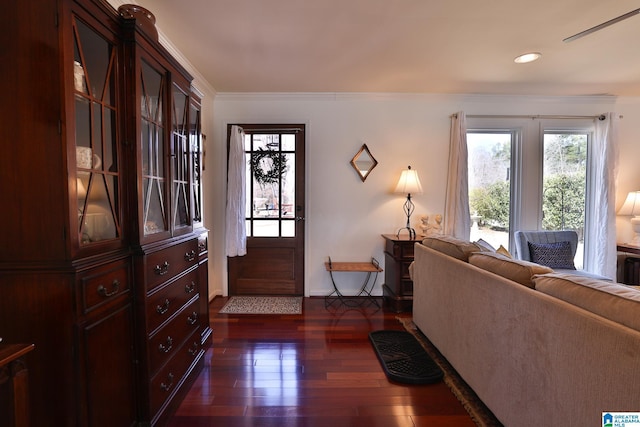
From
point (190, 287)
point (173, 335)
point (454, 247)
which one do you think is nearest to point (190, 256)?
point (190, 287)

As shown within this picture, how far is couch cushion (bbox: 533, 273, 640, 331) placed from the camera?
99 cm

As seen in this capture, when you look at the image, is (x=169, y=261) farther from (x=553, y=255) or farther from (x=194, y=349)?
(x=553, y=255)

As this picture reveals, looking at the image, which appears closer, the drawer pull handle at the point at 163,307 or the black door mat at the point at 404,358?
the drawer pull handle at the point at 163,307

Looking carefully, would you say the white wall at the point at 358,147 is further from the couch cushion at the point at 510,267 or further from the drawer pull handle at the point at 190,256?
the couch cushion at the point at 510,267

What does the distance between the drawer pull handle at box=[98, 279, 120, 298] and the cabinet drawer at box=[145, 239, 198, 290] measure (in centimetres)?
17

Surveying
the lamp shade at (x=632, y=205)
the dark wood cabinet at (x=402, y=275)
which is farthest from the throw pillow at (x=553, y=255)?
the dark wood cabinet at (x=402, y=275)

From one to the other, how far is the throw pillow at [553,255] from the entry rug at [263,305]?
8.86 feet

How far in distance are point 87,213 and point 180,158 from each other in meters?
0.83

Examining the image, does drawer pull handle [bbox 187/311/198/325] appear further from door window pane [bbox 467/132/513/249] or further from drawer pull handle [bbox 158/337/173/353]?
door window pane [bbox 467/132/513/249]

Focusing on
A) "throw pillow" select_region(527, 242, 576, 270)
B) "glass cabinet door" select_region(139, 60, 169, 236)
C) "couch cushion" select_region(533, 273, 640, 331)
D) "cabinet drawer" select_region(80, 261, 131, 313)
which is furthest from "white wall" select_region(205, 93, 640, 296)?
"couch cushion" select_region(533, 273, 640, 331)

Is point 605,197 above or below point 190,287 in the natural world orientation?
above

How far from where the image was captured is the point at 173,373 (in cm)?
177

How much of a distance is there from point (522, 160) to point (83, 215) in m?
4.43

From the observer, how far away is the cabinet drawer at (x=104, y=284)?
1163 mm
